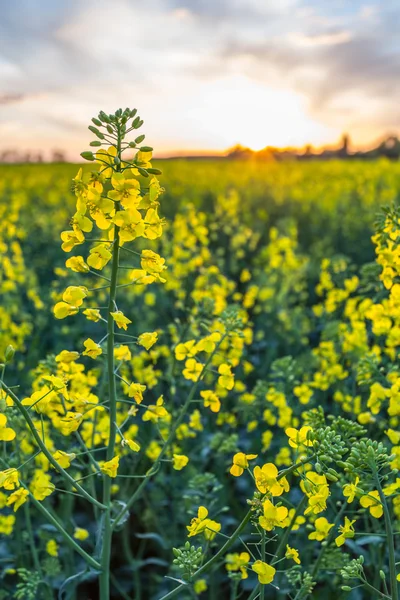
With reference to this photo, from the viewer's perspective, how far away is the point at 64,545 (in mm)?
2945

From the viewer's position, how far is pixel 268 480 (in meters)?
1.40

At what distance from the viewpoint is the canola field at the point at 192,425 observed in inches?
65.3

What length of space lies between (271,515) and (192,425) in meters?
1.11

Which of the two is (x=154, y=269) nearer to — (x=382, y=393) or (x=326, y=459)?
(x=326, y=459)

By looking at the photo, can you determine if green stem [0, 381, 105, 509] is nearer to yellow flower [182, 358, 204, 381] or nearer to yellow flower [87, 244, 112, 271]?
yellow flower [87, 244, 112, 271]

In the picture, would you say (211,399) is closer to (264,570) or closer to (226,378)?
(226,378)

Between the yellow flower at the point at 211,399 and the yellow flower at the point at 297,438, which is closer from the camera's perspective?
the yellow flower at the point at 297,438

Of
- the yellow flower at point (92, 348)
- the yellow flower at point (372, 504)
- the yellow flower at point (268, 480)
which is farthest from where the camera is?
the yellow flower at point (92, 348)

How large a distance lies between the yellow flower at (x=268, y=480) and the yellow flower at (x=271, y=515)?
3 cm

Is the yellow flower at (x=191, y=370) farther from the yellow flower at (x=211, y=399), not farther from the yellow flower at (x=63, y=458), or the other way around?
the yellow flower at (x=63, y=458)

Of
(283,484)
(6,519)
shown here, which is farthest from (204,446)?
(283,484)

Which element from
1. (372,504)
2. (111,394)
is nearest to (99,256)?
(111,394)

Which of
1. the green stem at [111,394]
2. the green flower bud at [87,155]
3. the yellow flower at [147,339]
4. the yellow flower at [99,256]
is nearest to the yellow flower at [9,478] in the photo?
the green stem at [111,394]

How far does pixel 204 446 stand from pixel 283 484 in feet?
6.56
